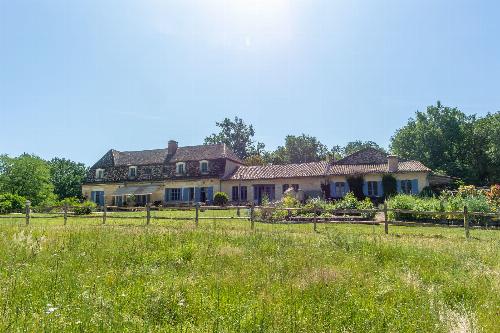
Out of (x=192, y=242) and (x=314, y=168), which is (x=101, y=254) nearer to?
(x=192, y=242)

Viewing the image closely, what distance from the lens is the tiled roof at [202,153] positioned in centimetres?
4266

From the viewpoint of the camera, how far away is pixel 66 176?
58844mm

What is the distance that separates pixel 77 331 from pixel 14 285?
2.47 metres

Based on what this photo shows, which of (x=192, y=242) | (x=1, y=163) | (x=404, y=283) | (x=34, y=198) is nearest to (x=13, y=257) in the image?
(x=192, y=242)

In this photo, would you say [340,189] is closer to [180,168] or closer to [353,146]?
[180,168]

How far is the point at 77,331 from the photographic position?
4242 mm

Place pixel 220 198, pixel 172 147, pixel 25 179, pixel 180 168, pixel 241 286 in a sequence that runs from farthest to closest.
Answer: pixel 172 147
pixel 25 179
pixel 180 168
pixel 220 198
pixel 241 286

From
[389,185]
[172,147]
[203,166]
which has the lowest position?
[389,185]

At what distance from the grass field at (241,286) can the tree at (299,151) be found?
61.3m

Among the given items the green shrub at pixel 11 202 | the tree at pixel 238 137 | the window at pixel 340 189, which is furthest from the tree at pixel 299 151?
the green shrub at pixel 11 202

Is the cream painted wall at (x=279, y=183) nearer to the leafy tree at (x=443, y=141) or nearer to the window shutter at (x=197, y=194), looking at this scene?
the window shutter at (x=197, y=194)

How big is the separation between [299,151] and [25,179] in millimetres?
44125

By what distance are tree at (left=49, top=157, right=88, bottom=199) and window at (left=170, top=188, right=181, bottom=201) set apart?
18.5 metres

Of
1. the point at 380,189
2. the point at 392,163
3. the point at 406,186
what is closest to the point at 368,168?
the point at 392,163
